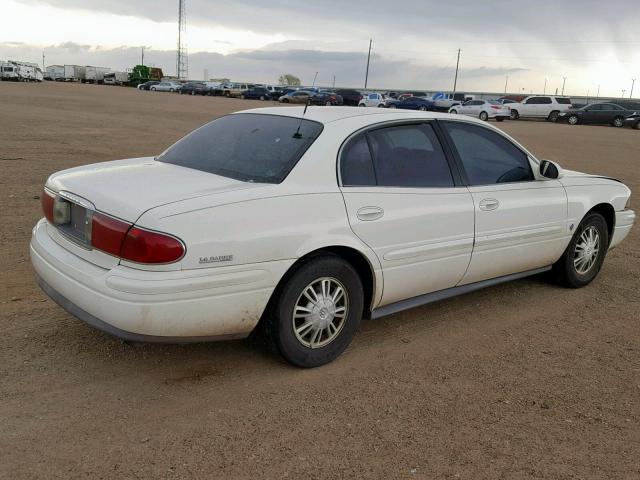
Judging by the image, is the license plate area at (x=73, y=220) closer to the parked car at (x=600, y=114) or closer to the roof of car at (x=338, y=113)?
the roof of car at (x=338, y=113)

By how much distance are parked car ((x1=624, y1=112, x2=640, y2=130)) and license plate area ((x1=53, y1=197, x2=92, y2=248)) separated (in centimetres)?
4049

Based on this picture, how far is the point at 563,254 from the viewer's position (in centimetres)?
545

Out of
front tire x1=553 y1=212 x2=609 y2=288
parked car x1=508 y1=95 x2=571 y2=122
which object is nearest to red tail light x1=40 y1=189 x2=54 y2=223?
front tire x1=553 y1=212 x2=609 y2=288

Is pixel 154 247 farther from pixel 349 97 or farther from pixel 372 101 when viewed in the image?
pixel 349 97

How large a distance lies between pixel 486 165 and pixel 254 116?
1.82 m

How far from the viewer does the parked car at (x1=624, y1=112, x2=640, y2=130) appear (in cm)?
3769

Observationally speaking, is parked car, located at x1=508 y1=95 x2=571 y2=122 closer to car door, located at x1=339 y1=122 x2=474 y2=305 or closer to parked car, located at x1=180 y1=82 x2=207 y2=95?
parked car, located at x1=180 y1=82 x2=207 y2=95

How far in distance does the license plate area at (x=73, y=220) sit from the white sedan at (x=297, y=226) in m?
0.01

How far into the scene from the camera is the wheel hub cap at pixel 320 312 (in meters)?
3.68

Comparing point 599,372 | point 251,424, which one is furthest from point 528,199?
point 251,424

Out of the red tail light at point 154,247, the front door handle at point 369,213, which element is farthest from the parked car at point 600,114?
the red tail light at point 154,247

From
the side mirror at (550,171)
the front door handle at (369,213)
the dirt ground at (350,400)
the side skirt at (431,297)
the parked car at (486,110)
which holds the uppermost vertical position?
the parked car at (486,110)

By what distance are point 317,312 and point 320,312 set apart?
23 millimetres

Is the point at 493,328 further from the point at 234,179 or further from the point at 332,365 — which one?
the point at 234,179
